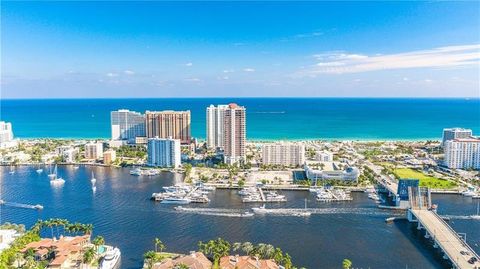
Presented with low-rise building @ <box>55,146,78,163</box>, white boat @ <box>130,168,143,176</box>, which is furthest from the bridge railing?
low-rise building @ <box>55,146,78,163</box>

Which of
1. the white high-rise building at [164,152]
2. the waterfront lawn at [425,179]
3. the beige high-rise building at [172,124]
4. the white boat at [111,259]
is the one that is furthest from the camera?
the beige high-rise building at [172,124]

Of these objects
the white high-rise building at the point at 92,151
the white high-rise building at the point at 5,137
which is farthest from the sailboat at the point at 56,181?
the white high-rise building at the point at 5,137

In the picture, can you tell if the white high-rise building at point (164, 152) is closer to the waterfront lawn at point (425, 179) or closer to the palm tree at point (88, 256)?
the waterfront lawn at point (425, 179)

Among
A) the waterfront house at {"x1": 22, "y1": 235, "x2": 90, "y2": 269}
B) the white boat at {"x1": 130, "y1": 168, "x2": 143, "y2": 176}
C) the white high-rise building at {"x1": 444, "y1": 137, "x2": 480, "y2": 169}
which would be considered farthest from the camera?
the white high-rise building at {"x1": 444, "y1": 137, "x2": 480, "y2": 169}

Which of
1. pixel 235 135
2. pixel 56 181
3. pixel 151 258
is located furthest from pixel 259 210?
pixel 56 181

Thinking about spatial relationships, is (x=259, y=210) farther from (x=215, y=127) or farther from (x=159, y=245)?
(x=215, y=127)

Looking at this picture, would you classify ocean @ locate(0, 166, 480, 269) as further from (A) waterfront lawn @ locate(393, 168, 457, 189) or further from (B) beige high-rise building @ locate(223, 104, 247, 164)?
(B) beige high-rise building @ locate(223, 104, 247, 164)
